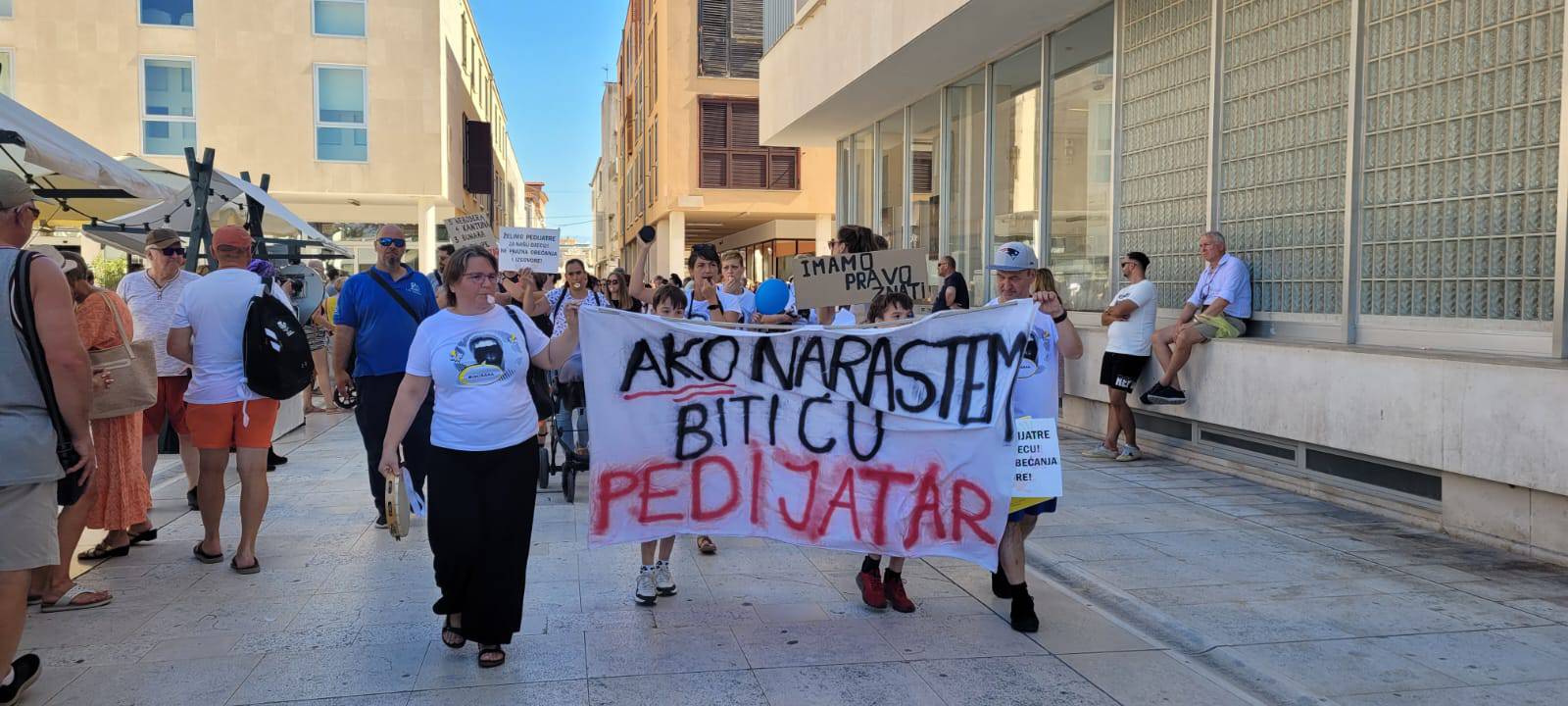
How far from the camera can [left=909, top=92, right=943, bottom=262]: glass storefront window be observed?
1633 centimetres

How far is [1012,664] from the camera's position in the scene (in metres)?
4.66

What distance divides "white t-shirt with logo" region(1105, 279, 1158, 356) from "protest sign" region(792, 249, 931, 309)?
11.0 ft

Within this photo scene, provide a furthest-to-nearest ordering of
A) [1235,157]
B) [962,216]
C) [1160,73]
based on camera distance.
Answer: [962,216], [1160,73], [1235,157]

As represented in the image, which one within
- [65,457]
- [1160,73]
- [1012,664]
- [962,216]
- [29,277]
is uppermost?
[1160,73]

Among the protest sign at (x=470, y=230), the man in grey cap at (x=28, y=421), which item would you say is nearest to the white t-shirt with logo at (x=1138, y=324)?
the protest sign at (x=470, y=230)

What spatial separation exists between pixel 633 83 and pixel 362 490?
Result: 39.3 meters

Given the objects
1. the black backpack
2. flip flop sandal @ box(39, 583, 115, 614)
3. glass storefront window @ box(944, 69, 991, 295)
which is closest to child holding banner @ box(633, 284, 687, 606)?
the black backpack

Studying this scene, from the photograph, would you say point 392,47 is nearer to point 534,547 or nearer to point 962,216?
point 962,216

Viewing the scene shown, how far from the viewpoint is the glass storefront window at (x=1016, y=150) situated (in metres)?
12.9

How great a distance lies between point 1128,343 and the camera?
978cm

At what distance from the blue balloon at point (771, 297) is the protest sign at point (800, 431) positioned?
6.62 feet

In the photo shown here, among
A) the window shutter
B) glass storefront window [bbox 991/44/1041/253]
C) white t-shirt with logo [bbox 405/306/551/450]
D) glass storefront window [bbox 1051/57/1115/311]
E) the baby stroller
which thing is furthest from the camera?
the window shutter

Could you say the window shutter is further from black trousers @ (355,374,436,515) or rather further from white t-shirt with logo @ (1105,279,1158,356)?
black trousers @ (355,374,436,515)

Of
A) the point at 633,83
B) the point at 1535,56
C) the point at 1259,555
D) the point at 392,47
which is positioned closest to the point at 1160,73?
the point at 1535,56
